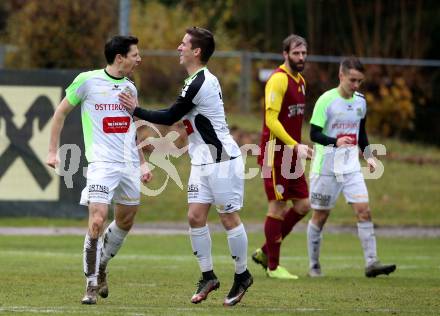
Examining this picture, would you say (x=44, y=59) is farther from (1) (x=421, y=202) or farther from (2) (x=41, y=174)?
(1) (x=421, y=202)

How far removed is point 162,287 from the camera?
11.8 m

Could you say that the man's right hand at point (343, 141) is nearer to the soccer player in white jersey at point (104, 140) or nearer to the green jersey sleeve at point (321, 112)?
the green jersey sleeve at point (321, 112)

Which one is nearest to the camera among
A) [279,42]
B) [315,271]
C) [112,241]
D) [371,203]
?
[112,241]

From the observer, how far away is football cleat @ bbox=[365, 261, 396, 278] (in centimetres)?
1317

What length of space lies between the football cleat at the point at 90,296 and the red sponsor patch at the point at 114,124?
4.59 ft

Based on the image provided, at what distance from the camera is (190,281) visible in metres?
12.5

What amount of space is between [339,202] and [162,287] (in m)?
11.4

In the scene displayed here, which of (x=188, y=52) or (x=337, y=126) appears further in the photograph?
(x=337, y=126)

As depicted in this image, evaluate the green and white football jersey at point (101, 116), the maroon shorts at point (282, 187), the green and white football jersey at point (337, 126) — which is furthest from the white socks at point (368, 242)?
the green and white football jersey at point (101, 116)

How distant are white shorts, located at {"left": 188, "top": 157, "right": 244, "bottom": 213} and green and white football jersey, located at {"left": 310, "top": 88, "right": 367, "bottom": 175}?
131 inches

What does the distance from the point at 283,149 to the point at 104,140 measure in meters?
3.18

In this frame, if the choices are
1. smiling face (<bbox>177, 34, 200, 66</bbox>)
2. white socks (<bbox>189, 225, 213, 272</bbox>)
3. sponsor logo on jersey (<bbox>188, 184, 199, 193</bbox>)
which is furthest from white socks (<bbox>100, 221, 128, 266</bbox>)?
smiling face (<bbox>177, 34, 200, 66</bbox>)

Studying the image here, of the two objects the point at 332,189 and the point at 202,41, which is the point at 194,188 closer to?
the point at 202,41

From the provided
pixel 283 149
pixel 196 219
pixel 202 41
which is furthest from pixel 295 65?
pixel 196 219
